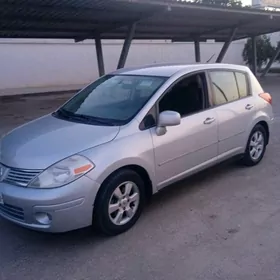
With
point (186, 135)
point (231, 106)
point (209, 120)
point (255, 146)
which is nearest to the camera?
point (186, 135)

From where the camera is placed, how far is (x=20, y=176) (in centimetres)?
335

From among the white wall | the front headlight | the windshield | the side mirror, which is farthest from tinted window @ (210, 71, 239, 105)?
the white wall

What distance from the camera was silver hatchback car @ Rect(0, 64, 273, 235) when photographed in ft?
10.8

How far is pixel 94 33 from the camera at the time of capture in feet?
45.0

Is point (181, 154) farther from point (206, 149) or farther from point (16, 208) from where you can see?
point (16, 208)

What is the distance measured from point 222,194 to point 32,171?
7.77ft

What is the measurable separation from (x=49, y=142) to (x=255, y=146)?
3.24 metres

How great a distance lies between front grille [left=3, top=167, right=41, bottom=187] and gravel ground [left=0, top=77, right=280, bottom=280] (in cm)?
65

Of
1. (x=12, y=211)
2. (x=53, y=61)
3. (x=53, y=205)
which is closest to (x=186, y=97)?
(x=53, y=205)

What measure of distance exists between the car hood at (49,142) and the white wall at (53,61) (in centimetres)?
1439

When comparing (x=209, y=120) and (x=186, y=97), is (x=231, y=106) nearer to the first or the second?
(x=209, y=120)

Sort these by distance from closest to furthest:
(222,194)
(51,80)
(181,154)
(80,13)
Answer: (181,154), (222,194), (80,13), (51,80)

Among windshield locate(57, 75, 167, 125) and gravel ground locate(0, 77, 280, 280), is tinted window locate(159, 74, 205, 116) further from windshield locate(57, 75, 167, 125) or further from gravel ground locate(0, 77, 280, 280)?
gravel ground locate(0, 77, 280, 280)

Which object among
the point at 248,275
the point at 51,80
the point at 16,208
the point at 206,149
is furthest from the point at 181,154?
the point at 51,80
